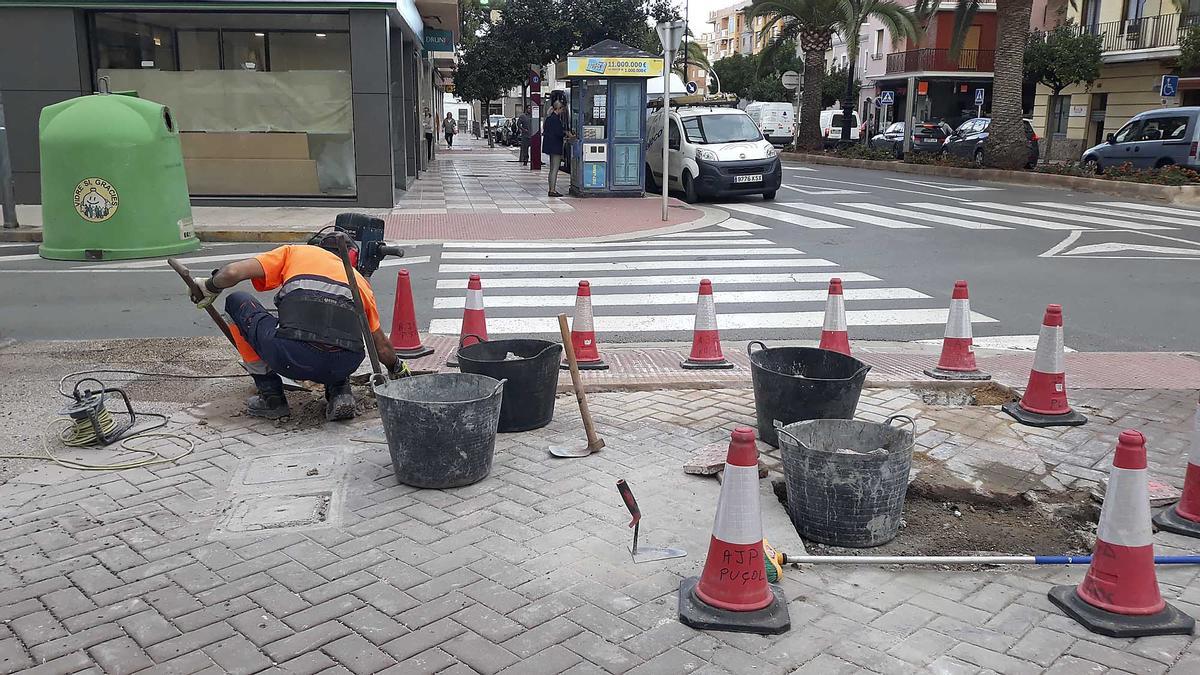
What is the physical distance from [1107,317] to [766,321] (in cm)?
325

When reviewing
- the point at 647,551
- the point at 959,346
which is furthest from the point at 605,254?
the point at 647,551

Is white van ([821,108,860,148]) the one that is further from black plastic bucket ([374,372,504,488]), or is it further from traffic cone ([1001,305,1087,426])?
black plastic bucket ([374,372,504,488])

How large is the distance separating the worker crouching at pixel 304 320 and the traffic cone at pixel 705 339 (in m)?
2.41

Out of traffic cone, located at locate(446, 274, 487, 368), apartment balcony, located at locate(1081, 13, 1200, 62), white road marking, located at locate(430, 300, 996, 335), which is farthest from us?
apartment balcony, located at locate(1081, 13, 1200, 62)

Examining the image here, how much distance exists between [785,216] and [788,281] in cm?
670

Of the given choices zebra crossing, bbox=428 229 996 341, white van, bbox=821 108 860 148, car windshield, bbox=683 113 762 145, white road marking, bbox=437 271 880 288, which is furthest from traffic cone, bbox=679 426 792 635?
white van, bbox=821 108 860 148

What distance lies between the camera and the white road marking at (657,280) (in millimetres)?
10359

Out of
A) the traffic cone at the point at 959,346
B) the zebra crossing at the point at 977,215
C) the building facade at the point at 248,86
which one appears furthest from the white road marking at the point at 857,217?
the traffic cone at the point at 959,346

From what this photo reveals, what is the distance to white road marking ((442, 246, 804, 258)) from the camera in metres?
12.3

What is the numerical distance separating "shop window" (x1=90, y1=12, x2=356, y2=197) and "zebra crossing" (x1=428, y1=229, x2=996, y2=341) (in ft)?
18.2

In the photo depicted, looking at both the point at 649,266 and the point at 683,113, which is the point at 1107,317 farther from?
the point at 683,113

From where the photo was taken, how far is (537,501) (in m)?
4.49

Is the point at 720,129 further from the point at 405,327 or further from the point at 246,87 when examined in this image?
the point at 405,327

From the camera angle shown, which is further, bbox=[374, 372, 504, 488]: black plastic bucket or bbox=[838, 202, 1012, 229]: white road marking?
bbox=[838, 202, 1012, 229]: white road marking
